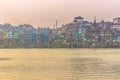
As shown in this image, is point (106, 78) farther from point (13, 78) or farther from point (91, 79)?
point (13, 78)

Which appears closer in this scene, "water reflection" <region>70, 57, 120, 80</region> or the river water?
the river water

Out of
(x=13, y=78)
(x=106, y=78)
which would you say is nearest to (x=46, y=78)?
(x=13, y=78)

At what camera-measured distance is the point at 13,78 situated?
1740 inches

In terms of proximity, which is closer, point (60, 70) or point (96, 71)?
point (96, 71)

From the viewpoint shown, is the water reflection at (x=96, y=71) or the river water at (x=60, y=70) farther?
the water reflection at (x=96, y=71)

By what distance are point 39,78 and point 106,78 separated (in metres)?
7.27

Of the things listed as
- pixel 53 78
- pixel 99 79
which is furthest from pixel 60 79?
pixel 99 79

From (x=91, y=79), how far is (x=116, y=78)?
9.12ft

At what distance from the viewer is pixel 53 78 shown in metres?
44.4

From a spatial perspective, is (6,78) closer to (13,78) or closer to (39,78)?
(13,78)

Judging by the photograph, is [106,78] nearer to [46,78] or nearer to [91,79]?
[91,79]

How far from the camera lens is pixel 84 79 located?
43.4 metres

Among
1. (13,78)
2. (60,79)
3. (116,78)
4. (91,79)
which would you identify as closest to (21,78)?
(13,78)

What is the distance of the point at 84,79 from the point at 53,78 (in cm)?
348
